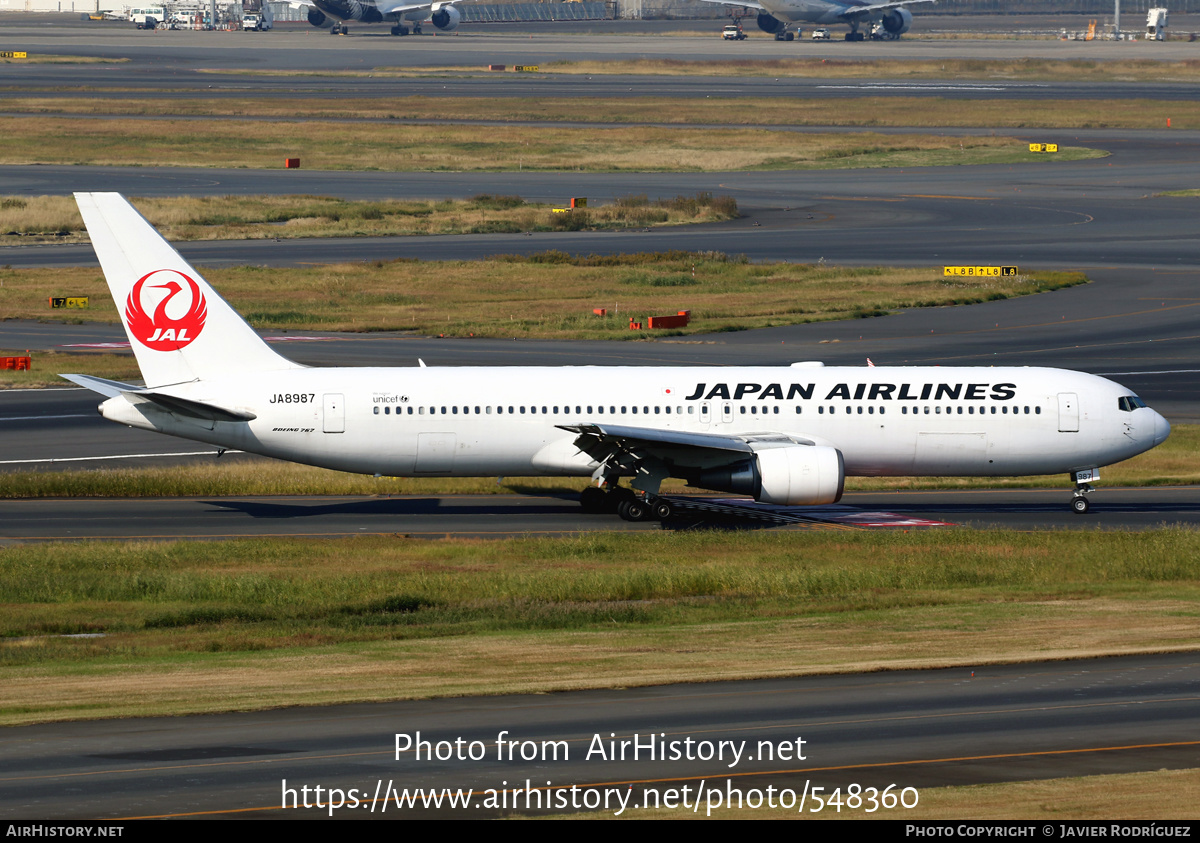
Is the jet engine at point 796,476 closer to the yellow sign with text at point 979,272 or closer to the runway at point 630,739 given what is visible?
the runway at point 630,739

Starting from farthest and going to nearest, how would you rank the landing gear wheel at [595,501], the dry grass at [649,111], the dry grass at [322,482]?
the dry grass at [649,111] < the dry grass at [322,482] < the landing gear wheel at [595,501]

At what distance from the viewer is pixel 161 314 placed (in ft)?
141

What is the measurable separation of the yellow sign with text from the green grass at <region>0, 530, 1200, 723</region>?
47705 millimetres

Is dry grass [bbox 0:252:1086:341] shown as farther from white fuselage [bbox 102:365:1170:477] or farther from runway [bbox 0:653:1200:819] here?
runway [bbox 0:653:1200:819]

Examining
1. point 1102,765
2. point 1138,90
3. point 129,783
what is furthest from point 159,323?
point 1138,90

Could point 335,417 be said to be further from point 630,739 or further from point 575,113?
point 575,113

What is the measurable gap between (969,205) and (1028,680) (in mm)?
90579

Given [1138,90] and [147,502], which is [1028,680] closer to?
[147,502]

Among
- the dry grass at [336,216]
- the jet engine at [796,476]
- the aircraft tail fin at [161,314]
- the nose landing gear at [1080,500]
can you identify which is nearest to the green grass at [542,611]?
the jet engine at [796,476]

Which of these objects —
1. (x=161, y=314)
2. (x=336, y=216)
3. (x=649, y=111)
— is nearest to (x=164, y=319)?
(x=161, y=314)

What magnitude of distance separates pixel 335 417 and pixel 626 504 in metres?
8.72

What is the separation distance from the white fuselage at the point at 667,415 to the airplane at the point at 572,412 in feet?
0.14

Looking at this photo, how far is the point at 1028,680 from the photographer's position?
25.9 metres

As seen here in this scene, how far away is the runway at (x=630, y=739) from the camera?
19250 mm
